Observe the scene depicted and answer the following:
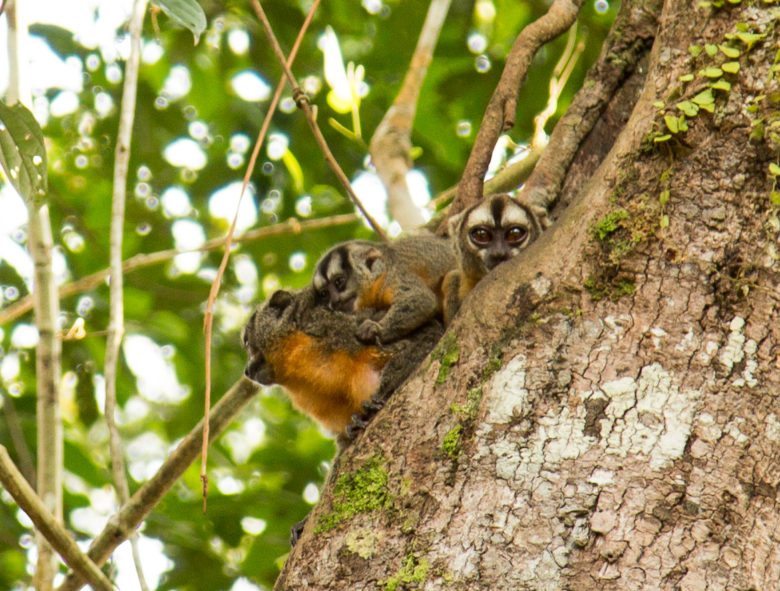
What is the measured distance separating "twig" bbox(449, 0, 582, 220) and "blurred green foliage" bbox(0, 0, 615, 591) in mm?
2035

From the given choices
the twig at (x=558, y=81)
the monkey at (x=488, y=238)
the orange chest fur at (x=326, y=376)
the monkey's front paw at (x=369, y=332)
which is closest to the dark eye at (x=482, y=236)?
the monkey at (x=488, y=238)

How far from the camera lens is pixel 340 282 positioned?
497 cm

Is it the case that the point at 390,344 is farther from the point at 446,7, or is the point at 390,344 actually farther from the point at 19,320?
the point at 19,320

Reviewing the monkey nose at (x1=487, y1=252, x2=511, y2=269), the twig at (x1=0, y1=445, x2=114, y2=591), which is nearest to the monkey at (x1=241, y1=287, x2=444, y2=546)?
the monkey nose at (x1=487, y1=252, x2=511, y2=269)

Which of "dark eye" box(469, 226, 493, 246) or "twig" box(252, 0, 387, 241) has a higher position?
"twig" box(252, 0, 387, 241)

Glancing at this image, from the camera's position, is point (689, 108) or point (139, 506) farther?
point (139, 506)

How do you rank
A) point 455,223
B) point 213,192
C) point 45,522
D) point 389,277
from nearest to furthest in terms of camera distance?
1. point 45,522
2. point 455,223
3. point 389,277
4. point 213,192

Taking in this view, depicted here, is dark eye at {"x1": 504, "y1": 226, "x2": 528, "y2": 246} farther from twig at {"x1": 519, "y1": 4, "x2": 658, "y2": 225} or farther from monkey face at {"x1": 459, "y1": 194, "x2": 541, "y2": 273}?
twig at {"x1": 519, "y1": 4, "x2": 658, "y2": 225}

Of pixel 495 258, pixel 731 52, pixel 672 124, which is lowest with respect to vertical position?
pixel 672 124

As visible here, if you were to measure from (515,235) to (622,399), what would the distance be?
6.58 ft

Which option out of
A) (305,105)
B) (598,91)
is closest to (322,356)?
(305,105)

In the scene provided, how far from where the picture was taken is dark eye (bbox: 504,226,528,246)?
435 centimetres

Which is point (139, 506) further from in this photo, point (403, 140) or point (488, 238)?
point (403, 140)

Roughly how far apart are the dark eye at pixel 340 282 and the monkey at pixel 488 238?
626 mm
